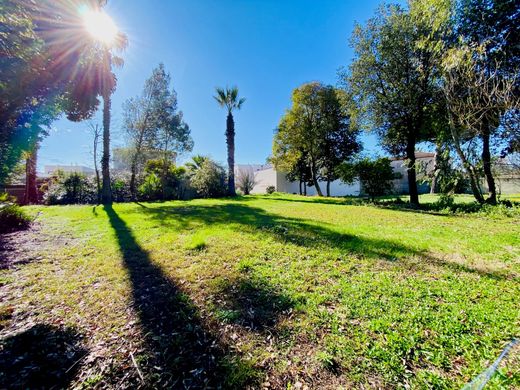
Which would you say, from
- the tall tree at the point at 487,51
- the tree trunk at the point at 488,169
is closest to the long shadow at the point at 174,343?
the tall tree at the point at 487,51

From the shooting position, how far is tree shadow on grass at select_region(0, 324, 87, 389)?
1.47 metres

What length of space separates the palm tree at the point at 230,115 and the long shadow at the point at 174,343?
1437 centimetres

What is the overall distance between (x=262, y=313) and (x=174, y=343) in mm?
808

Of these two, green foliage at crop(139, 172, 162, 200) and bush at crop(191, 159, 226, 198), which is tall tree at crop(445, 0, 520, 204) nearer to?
bush at crop(191, 159, 226, 198)

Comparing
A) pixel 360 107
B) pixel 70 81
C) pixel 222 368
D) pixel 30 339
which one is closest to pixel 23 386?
pixel 30 339

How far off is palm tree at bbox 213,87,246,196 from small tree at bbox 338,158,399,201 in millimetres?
8489

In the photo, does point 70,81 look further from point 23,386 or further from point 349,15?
point 349,15

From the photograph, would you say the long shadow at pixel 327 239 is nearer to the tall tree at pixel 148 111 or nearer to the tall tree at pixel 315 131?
the tall tree at pixel 315 131

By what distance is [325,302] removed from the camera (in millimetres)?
2312

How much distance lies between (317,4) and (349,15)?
252 cm

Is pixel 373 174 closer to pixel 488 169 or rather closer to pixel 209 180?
pixel 488 169

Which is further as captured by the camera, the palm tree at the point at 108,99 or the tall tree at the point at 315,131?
the tall tree at the point at 315,131

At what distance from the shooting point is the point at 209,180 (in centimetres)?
1622

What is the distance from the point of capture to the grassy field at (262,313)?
4.99 ft
